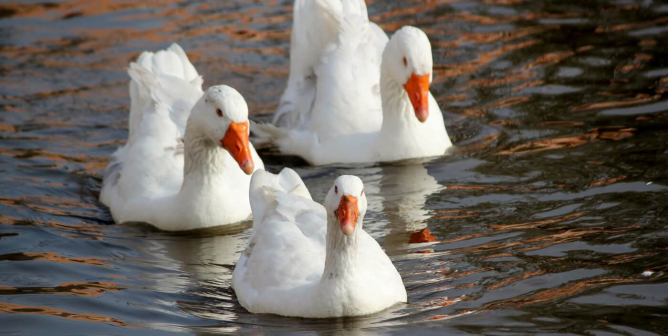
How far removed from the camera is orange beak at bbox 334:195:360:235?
6.65 metres

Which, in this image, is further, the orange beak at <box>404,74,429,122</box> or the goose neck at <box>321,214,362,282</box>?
the orange beak at <box>404,74,429,122</box>

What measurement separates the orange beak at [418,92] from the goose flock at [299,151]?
0.5 inches

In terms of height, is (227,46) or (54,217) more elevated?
(227,46)

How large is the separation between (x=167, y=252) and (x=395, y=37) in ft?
10.9

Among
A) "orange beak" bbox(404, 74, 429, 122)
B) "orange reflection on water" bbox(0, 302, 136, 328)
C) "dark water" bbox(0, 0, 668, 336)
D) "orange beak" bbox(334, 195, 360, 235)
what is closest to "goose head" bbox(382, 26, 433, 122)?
"orange beak" bbox(404, 74, 429, 122)

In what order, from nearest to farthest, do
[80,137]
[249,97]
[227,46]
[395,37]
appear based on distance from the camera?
1. [395,37]
2. [80,137]
3. [249,97]
4. [227,46]

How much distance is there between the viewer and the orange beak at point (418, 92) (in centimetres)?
1020

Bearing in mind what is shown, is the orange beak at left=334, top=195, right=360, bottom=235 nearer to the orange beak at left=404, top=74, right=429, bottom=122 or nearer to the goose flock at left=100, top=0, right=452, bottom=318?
the goose flock at left=100, top=0, right=452, bottom=318

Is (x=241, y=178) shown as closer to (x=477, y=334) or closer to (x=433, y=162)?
(x=433, y=162)

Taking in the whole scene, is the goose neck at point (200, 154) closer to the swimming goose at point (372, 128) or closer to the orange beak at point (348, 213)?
the swimming goose at point (372, 128)

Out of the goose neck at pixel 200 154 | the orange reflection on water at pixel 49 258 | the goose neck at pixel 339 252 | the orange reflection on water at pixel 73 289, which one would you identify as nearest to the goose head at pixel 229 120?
the goose neck at pixel 200 154

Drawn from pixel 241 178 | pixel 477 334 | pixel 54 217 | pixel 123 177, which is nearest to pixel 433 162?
pixel 241 178

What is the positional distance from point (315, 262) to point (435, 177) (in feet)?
10.7

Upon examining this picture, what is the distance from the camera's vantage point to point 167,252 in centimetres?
881
